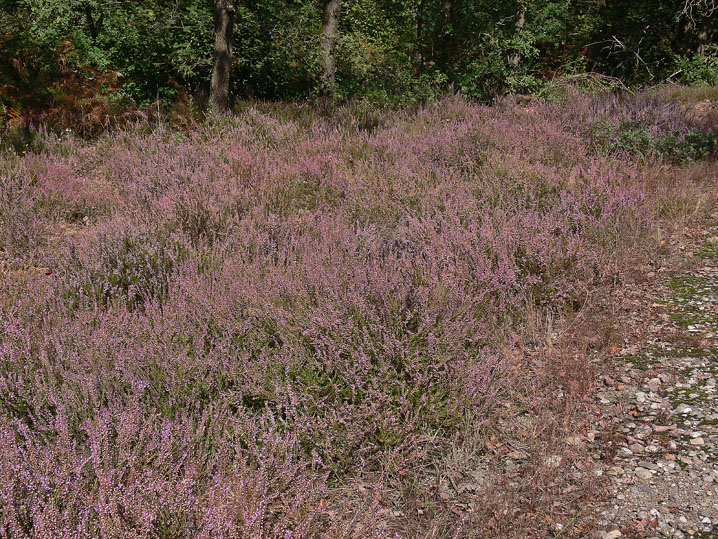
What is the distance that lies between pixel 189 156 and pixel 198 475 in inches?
187

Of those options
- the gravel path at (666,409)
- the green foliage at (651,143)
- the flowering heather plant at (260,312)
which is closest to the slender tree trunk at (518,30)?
the green foliage at (651,143)

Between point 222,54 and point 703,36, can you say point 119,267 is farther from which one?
point 703,36

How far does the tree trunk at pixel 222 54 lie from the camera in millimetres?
7691

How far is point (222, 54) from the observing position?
25.9 ft

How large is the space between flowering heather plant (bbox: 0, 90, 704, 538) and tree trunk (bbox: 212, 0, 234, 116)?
7.73ft

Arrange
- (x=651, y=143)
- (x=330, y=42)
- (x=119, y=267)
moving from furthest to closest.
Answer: (x=330, y=42)
(x=651, y=143)
(x=119, y=267)

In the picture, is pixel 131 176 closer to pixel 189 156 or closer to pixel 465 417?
pixel 189 156

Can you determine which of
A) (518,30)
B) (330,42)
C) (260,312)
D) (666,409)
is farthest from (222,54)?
(666,409)

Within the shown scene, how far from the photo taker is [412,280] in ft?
11.1

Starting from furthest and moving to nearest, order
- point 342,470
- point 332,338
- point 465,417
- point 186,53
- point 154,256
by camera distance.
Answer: point 186,53 → point 154,256 → point 332,338 → point 465,417 → point 342,470

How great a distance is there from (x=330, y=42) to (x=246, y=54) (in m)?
1.54

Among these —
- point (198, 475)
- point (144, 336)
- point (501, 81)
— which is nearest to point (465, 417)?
point (198, 475)

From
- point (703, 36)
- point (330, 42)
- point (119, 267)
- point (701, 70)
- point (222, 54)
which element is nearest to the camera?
point (119, 267)

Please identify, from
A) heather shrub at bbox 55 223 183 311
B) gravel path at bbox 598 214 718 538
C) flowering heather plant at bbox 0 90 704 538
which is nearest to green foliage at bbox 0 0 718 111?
flowering heather plant at bbox 0 90 704 538
